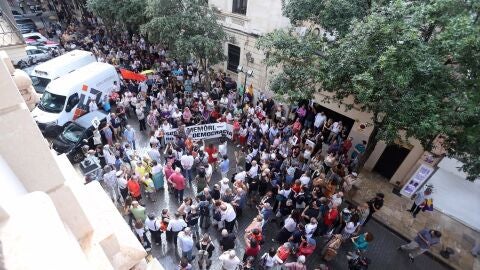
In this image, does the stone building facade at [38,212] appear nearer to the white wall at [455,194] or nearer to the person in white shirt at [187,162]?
the person in white shirt at [187,162]

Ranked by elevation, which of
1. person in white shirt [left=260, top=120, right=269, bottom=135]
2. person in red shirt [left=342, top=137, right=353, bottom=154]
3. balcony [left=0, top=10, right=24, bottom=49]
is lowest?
person in red shirt [left=342, top=137, right=353, bottom=154]

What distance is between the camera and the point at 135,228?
8.05 m

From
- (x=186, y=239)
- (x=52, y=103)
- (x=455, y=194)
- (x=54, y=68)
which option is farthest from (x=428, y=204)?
(x=54, y=68)

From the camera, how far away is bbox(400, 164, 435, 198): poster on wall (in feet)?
36.4

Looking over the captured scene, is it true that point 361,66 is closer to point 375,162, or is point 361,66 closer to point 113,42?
point 375,162

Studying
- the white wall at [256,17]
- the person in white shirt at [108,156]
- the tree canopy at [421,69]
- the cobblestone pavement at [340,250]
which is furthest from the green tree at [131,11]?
the tree canopy at [421,69]

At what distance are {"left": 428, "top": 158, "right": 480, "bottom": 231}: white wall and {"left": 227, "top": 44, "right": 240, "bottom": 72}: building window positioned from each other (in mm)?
12254

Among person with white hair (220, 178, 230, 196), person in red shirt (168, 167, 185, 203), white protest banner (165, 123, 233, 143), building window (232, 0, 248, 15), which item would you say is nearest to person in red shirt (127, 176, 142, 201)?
person in red shirt (168, 167, 185, 203)

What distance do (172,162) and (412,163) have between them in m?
9.74

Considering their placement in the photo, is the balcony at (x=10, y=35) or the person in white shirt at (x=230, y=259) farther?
the balcony at (x=10, y=35)

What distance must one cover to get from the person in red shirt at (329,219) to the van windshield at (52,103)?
41.5ft

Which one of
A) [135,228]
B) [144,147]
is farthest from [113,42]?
[135,228]

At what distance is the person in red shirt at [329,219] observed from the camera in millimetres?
8992

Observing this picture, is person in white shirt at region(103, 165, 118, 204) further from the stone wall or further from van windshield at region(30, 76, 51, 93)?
van windshield at region(30, 76, 51, 93)
